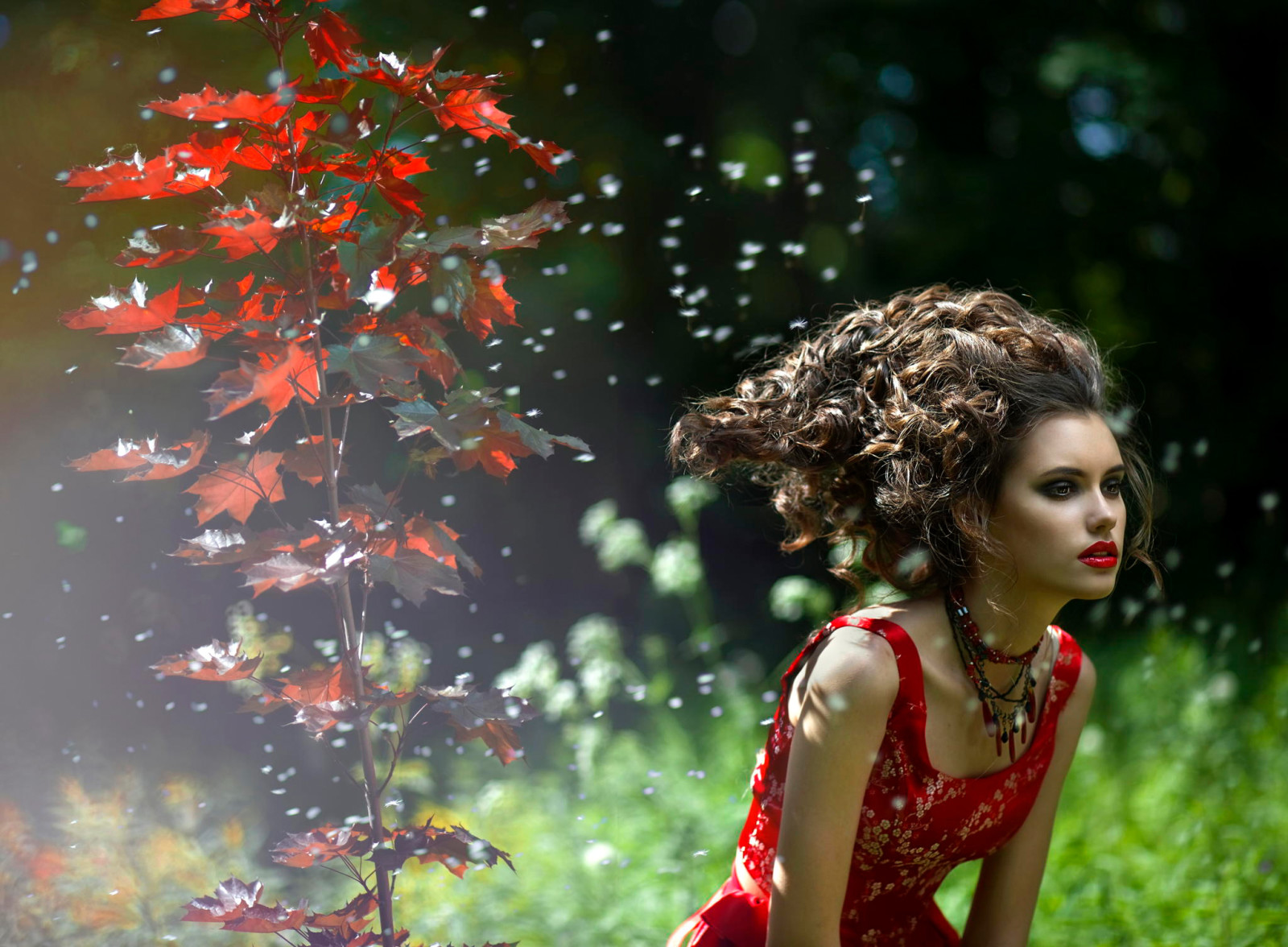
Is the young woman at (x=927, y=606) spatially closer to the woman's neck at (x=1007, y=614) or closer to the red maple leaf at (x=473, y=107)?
the woman's neck at (x=1007, y=614)

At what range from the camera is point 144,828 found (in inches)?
89.9

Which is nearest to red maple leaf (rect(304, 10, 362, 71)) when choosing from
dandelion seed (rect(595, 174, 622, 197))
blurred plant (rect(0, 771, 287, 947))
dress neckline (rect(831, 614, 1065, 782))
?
dress neckline (rect(831, 614, 1065, 782))

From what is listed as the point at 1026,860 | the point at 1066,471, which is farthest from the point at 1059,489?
the point at 1026,860

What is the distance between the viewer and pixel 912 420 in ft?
3.93

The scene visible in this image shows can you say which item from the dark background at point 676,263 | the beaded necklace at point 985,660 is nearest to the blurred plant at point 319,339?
the beaded necklace at point 985,660

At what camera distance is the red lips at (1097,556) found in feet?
3.71

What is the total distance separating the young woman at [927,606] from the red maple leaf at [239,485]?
0.53 metres

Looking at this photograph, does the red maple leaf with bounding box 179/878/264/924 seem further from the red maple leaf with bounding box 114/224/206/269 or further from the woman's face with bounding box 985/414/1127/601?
the woman's face with bounding box 985/414/1127/601

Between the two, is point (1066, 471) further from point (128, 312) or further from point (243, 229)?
point (128, 312)

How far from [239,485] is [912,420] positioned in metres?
0.87

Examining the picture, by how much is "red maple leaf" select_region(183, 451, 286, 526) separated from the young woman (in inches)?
20.9

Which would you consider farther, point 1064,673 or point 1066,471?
point 1064,673

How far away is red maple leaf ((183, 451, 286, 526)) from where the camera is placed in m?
1.31

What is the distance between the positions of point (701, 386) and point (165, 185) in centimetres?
183
